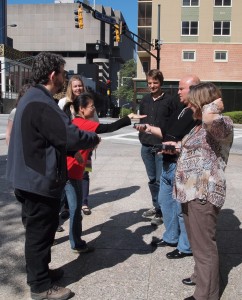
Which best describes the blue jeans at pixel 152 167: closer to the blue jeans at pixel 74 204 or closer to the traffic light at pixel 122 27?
the blue jeans at pixel 74 204

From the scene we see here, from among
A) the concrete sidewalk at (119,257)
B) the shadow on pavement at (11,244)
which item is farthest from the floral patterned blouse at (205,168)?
the shadow on pavement at (11,244)

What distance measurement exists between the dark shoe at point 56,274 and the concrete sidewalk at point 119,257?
0.20 feet

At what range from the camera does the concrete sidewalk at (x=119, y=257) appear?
3490 millimetres

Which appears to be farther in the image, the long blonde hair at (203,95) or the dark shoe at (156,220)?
the dark shoe at (156,220)

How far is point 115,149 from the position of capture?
13586mm

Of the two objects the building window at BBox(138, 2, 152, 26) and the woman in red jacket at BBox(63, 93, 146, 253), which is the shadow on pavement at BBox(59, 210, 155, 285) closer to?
the woman in red jacket at BBox(63, 93, 146, 253)

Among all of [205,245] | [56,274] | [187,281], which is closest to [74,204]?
[56,274]

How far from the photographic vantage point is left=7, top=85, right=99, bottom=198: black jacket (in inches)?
119

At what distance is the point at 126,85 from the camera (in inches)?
3268

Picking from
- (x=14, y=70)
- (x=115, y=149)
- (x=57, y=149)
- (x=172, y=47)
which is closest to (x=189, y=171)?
(x=57, y=149)

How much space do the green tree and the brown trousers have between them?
244 feet

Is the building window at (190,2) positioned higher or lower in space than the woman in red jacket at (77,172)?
higher

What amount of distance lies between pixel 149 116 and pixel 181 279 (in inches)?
89.8

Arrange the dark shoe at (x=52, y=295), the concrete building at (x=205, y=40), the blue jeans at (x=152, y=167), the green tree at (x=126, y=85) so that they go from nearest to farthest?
the dark shoe at (x=52, y=295) → the blue jeans at (x=152, y=167) → the concrete building at (x=205, y=40) → the green tree at (x=126, y=85)
